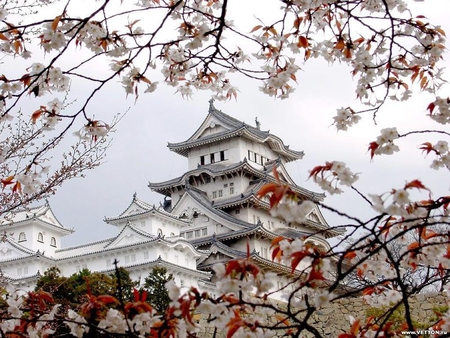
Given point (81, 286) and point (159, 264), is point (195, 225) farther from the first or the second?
point (81, 286)

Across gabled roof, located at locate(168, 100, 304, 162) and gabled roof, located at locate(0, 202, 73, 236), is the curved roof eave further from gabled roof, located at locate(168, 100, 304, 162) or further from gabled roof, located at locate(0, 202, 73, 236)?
gabled roof, located at locate(0, 202, 73, 236)

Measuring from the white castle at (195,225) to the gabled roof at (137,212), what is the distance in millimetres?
50

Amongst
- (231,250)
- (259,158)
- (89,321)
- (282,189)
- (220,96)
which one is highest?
(259,158)

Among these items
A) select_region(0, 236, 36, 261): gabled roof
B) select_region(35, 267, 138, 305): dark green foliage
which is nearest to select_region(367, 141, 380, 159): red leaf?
select_region(35, 267, 138, 305): dark green foliage

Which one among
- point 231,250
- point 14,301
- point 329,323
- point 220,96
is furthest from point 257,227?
point 14,301

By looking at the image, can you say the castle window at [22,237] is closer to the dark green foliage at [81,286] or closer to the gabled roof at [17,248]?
the gabled roof at [17,248]

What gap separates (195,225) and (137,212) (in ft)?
15.2

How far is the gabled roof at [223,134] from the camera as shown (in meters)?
38.2

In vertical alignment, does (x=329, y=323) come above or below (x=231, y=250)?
below

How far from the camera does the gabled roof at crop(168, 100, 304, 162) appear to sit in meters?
38.2

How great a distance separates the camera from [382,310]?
38.1 feet

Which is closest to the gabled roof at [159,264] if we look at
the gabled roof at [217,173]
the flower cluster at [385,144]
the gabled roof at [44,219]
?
the gabled roof at [44,219]

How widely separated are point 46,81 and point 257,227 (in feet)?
96.2

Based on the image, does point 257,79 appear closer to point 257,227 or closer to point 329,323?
point 329,323
